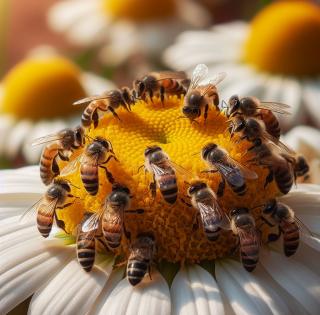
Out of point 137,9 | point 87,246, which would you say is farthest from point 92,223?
point 137,9

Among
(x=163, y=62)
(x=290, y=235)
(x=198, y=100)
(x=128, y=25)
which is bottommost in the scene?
(x=163, y=62)

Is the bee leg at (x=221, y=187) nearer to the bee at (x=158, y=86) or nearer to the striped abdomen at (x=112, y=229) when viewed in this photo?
the striped abdomen at (x=112, y=229)

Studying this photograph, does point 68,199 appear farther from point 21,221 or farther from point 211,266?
point 211,266

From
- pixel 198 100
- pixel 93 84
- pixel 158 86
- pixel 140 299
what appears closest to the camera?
pixel 140 299

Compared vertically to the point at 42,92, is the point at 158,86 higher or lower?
higher

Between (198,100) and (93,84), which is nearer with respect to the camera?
(198,100)

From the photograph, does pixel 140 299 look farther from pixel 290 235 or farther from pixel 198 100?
pixel 198 100

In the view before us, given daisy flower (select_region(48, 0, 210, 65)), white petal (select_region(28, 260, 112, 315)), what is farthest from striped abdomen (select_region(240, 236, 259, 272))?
daisy flower (select_region(48, 0, 210, 65))

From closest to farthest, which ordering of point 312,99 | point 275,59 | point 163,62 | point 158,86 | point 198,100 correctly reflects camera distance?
point 198,100
point 158,86
point 312,99
point 275,59
point 163,62
